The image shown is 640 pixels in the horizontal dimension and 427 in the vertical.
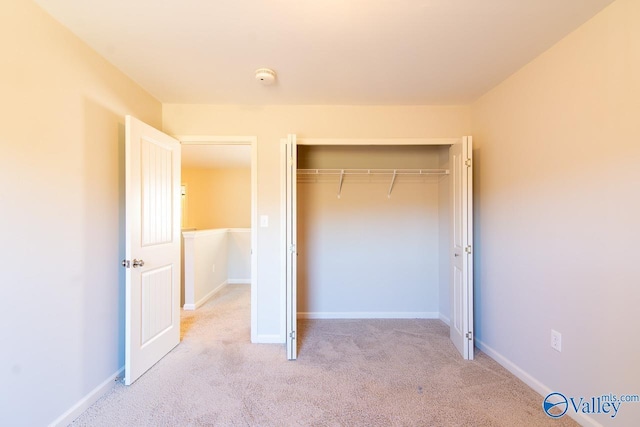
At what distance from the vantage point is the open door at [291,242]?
2.49m

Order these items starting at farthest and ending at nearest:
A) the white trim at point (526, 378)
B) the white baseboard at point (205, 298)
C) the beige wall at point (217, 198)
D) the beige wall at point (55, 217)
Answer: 1. the beige wall at point (217, 198)
2. the white baseboard at point (205, 298)
3. the white trim at point (526, 378)
4. the beige wall at point (55, 217)

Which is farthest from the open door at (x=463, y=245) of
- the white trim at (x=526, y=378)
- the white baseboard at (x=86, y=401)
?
the white baseboard at (x=86, y=401)

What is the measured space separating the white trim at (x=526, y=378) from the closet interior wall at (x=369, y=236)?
89cm

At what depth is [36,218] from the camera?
1.56 m

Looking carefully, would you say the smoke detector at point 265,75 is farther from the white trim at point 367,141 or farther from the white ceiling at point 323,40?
the white trim at point 367,141

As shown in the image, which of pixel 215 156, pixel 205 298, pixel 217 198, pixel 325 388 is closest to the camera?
pixel 325 388

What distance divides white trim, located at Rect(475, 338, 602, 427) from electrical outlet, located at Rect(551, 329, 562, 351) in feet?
1.01

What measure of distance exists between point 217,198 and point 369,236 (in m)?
4.44

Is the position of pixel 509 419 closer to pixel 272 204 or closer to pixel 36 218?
pixel 272 204

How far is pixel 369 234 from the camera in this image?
350cm

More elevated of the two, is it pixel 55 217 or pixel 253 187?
pixel 253 187

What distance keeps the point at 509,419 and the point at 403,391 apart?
0.64 m

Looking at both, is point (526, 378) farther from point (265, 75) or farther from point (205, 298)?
point (205, 298)

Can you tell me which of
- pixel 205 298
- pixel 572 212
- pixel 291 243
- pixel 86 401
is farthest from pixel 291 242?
pixel 205 298
